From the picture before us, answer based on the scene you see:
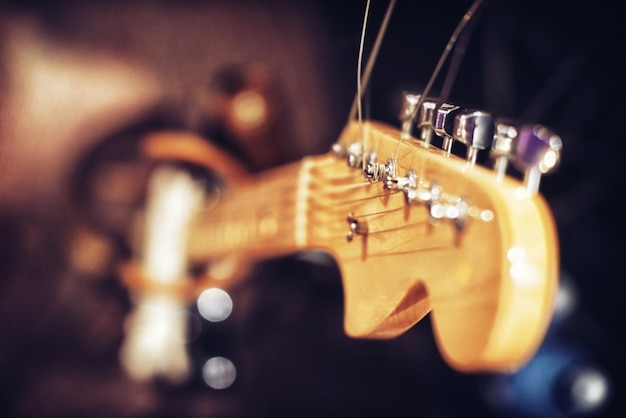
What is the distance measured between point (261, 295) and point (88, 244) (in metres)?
0.36

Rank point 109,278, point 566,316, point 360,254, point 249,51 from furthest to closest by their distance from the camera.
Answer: point 249,51
point 109,278
point 566,316
point 360,254

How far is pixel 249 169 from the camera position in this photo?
0.98 meters

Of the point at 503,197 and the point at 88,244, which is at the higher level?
the point at 88,244

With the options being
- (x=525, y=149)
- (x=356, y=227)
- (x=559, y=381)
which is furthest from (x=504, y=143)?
(x=559, y=381)

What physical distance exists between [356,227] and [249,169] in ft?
1.92

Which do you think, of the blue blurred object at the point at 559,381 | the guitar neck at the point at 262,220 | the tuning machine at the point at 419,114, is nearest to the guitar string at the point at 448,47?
the tuning machine at the point at 419,114

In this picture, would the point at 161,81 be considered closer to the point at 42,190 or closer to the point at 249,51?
the point at 249,51

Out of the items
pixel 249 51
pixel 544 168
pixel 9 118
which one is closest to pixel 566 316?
pixel 544 168

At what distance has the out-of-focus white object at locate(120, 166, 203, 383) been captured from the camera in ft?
3.02

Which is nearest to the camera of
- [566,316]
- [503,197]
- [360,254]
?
[503,197]

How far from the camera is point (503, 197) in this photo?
0.29 meters

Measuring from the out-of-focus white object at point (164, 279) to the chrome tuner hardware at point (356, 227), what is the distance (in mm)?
550

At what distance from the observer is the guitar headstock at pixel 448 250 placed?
28cm

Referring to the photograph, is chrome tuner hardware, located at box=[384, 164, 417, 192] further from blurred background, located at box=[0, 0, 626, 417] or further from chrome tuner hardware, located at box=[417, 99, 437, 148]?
blurred background, located at box=[0, 0, 626, 417]
